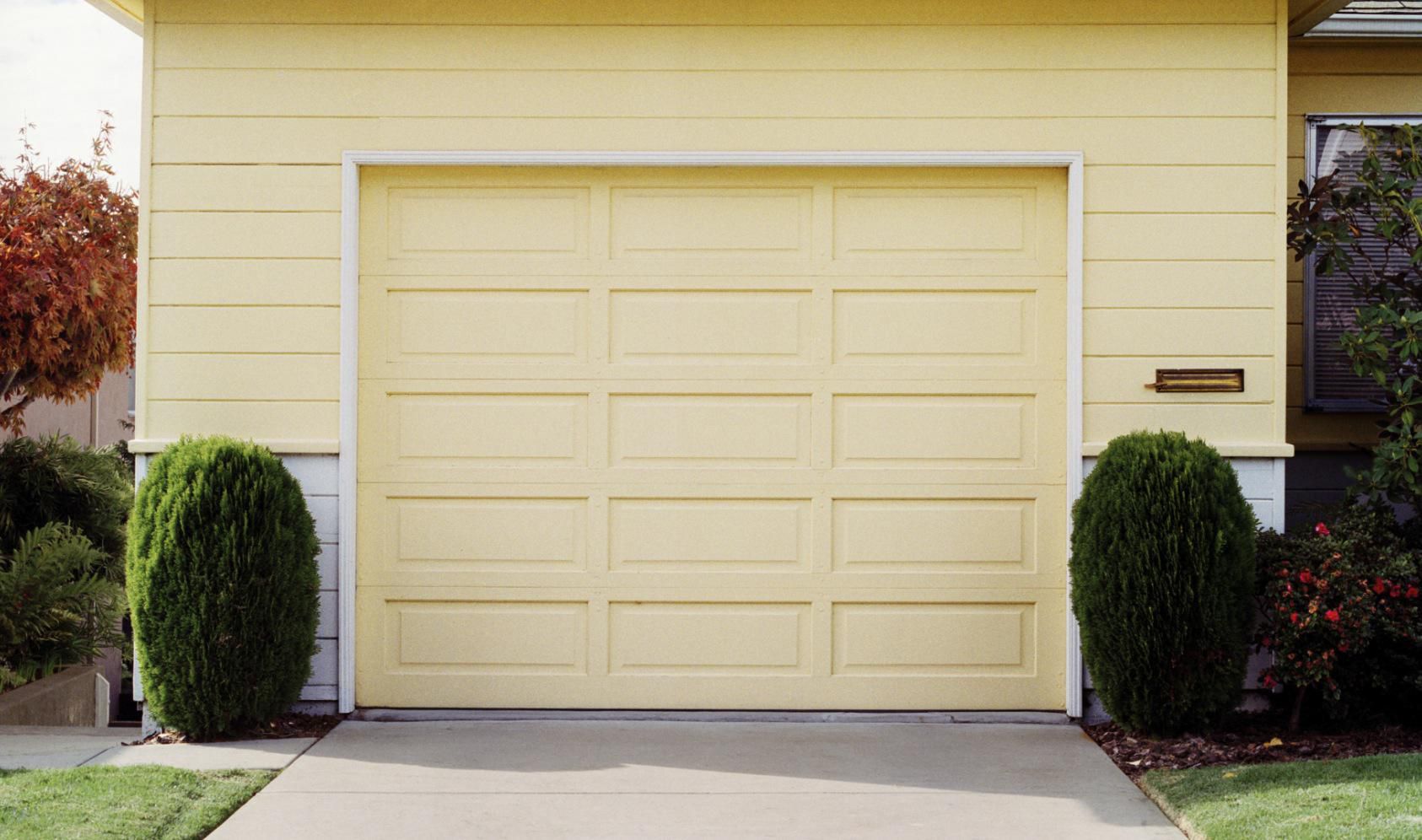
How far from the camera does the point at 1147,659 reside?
4723 mm

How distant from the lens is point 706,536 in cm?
540

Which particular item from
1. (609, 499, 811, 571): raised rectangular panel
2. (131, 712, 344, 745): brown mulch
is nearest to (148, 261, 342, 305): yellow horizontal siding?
(609, 499, 811, 571): raised rectangular panel

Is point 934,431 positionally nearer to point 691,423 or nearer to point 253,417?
point 691,423

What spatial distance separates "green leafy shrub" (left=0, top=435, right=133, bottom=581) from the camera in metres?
7.71

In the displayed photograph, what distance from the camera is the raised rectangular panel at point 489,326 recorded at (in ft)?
17.7

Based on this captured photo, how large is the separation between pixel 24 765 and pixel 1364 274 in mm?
5913

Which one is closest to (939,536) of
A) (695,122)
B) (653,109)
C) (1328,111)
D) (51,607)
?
(695,122)

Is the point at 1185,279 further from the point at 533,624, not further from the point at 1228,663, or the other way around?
the point at 533,624

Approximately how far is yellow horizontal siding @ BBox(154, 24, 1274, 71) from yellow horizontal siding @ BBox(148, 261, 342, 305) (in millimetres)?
813

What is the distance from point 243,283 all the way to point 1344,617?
172 inches

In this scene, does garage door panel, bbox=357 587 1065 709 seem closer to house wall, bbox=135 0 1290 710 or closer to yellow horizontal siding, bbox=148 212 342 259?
house wall, bbox=135 0 1290 710

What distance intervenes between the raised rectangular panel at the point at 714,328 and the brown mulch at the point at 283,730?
1875 mm

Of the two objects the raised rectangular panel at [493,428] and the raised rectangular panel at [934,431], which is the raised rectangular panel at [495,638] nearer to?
the raised rectangular panel at [493,428]

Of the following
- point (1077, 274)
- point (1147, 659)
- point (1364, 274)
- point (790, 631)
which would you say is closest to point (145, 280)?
point (790, 631)
